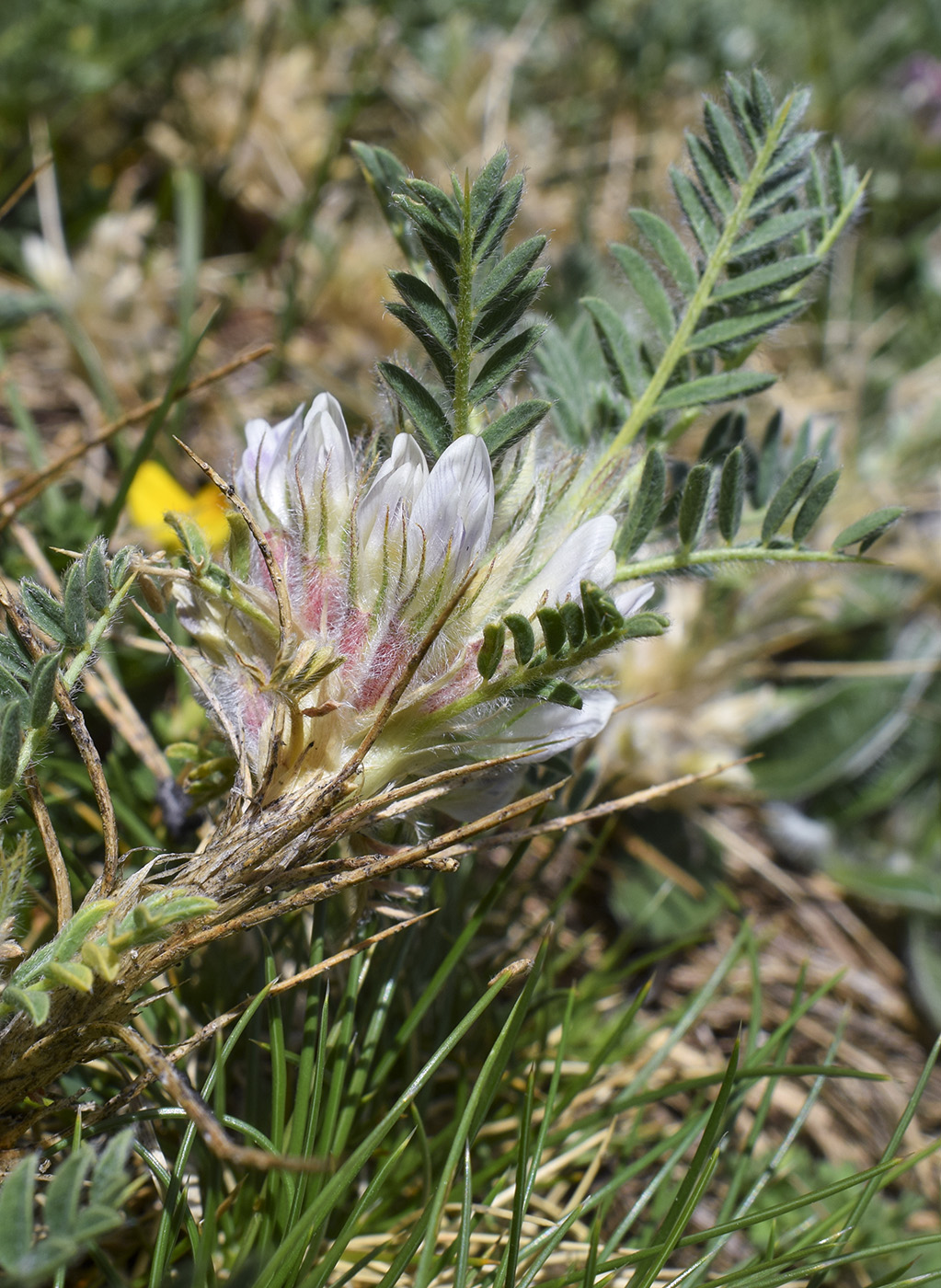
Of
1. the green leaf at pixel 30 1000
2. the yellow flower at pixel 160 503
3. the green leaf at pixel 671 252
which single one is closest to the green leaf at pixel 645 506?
the green leaf at pixel 671 252

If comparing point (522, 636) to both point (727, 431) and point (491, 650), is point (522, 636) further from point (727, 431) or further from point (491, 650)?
point (727, 431)

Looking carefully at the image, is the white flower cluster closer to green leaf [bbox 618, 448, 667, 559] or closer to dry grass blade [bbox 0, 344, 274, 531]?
green leaf [bbox 618, 448, 667, 559]

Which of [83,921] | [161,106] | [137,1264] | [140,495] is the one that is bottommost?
[137,1264]

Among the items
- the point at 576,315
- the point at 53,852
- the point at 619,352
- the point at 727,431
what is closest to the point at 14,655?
the point at 53,852

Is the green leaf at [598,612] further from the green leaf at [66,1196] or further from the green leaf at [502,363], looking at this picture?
the green leaf at [66,1196]

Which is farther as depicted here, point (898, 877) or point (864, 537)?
point (898, 877)

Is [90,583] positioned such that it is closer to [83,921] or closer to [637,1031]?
[83,921]

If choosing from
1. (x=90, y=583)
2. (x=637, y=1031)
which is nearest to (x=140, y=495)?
(x=90, y=583)

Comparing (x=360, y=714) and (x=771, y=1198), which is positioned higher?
(x=360, y=714)
